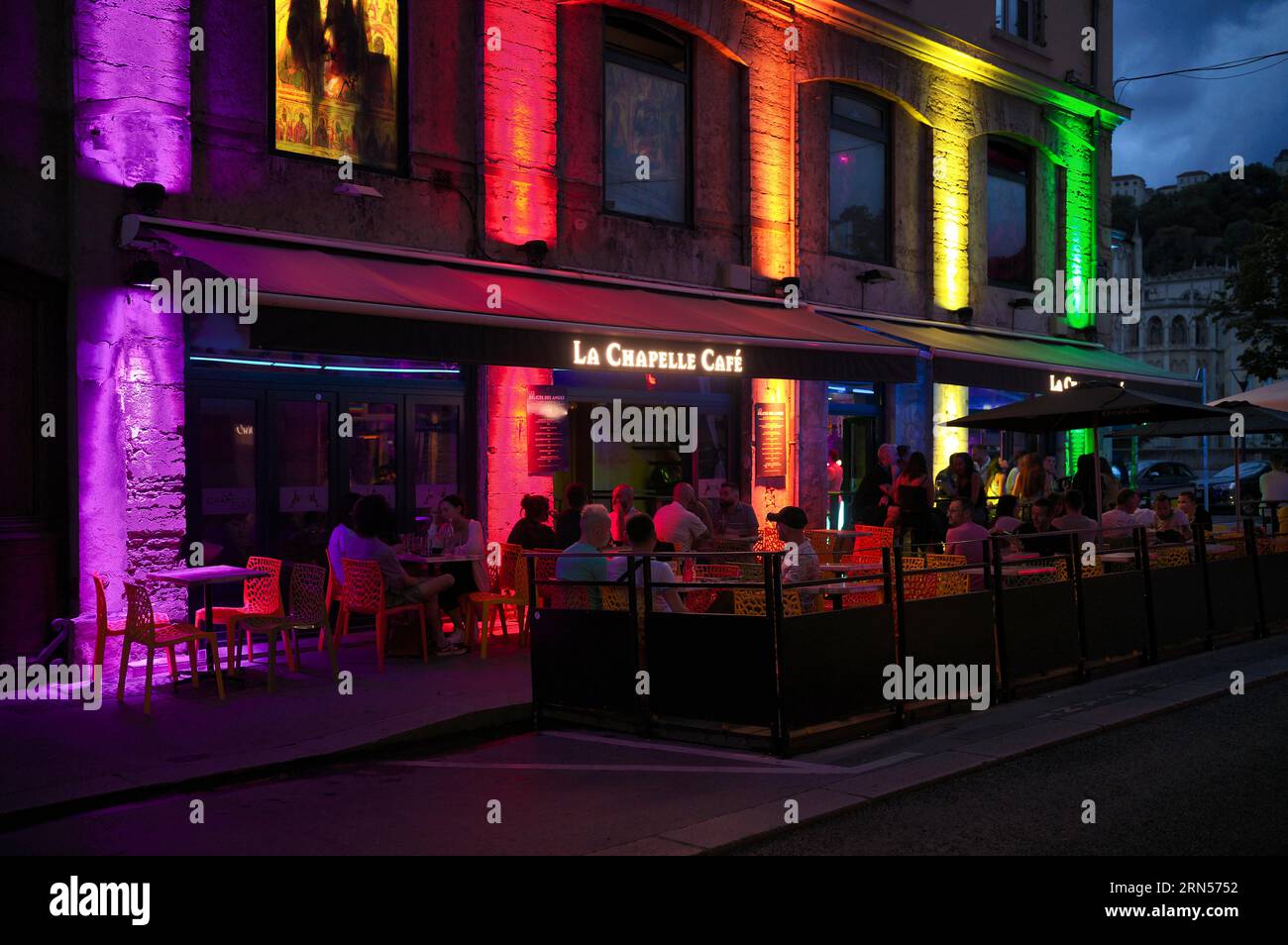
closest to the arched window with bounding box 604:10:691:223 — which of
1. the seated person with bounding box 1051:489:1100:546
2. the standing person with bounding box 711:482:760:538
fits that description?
the standing person with bounding box 711:482:760:538

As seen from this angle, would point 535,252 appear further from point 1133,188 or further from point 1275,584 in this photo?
point 1133,188

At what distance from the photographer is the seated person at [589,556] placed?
8.16 meters

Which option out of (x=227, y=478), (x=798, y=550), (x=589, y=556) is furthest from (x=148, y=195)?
(x=798, y=550)

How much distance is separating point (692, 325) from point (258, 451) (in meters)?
4.34

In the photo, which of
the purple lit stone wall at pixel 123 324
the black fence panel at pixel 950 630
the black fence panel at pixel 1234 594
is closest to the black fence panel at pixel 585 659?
the black fence panel at pixel 950 630

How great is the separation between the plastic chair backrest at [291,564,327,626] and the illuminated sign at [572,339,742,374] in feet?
9.58

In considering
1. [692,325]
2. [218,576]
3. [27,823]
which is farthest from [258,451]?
[27,823]

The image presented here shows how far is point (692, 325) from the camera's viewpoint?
11742 millimetres

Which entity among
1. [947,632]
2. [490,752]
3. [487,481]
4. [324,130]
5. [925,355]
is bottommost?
[490,752]

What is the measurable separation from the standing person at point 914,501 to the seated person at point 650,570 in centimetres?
471

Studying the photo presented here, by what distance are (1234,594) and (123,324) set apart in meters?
10.1

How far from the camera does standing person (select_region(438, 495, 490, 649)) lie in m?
10.4
